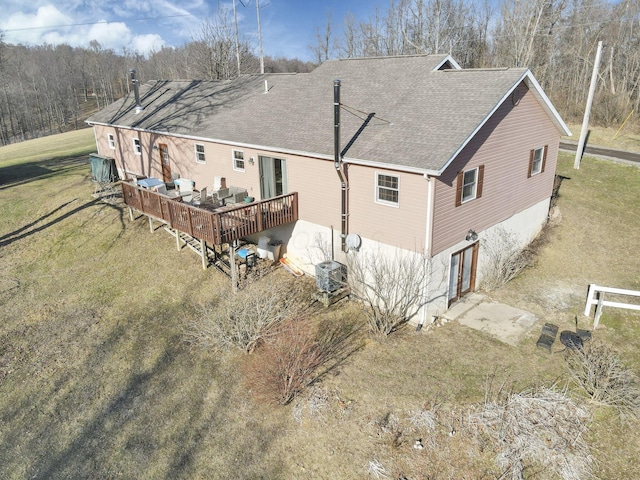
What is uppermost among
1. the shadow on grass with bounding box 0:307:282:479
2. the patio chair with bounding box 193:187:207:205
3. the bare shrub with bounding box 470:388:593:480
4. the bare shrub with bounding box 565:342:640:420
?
the patio chair with bounding box 193:187:207:205

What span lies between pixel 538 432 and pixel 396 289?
4.83 metres

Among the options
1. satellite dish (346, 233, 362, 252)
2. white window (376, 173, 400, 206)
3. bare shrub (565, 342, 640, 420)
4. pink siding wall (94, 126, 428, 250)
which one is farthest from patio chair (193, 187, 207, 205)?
bare shrub (565, 342, 640, 420)

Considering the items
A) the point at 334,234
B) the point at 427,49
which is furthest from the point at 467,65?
the point at 334,234

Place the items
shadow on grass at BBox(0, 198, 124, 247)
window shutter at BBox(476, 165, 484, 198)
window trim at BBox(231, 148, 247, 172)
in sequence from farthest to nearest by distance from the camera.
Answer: shadow on grass at BBox(0, 198, 124, 247)
window trim at BBox(231, 148, 247, 172)
window shutter at BBox(476, 165, 484, 198)

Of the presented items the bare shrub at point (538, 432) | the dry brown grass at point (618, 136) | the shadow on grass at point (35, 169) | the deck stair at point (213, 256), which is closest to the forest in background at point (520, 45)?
the dry brown grass at point (618, 136)

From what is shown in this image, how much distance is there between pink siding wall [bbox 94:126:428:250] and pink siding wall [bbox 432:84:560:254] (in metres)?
0.71

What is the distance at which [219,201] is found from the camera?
664 inches

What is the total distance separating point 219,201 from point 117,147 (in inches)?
442

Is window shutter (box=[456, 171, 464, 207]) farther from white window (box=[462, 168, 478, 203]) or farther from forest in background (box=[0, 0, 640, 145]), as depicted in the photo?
forest in background (box=[0, 0, 640, 145])

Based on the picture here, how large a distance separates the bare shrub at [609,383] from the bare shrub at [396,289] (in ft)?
13.6

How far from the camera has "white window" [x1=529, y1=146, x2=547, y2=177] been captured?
15914mm

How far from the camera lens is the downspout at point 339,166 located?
12183mm

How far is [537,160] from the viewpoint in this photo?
16.4 meters

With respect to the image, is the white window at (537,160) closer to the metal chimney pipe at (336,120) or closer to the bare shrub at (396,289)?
the bare shrub at (396,289)
